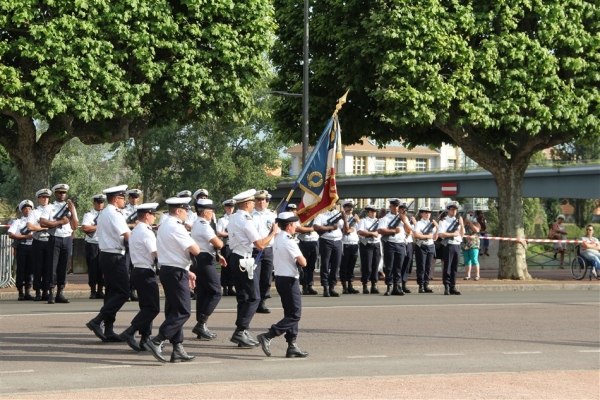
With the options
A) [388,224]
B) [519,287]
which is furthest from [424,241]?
[519,287]

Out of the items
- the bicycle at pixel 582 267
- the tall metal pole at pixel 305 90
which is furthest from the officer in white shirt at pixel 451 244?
the bicycle at pixel 582 267

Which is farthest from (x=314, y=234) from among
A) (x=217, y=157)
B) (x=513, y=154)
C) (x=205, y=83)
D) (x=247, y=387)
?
(x=217, y=157)

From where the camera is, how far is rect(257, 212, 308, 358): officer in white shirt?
1080 centimetres

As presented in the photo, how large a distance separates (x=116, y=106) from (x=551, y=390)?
13362 millimetres

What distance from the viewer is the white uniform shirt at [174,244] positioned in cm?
1054

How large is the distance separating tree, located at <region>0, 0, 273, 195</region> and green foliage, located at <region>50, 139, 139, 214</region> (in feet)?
128

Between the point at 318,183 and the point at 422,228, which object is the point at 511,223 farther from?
the point at 318,183

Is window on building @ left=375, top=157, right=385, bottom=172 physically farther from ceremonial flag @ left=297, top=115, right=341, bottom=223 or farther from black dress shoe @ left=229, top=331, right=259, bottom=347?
black dress shoe @ left=229, top=331, right=259, bottom=347

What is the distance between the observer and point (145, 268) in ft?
36.6

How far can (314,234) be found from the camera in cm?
1998

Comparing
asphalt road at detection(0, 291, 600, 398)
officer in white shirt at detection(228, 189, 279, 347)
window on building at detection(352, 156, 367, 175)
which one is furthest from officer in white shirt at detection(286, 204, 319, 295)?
window on building at detection(352, 156, 367, 175)

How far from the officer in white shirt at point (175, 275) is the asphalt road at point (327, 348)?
303 millimetres

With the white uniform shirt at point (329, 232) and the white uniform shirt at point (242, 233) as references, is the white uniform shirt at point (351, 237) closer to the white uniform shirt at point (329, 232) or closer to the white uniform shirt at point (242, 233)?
the white uniform shirt at point (329, 232)

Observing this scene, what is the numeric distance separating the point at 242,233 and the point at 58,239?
21.7 ft
